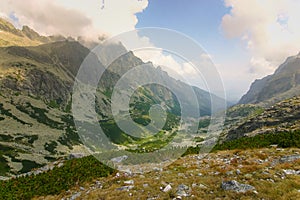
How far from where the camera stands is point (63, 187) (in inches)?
1210

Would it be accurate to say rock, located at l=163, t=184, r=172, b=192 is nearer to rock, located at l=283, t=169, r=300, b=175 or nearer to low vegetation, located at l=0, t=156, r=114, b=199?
rock, located at l=283, t=169, r=300, b=175

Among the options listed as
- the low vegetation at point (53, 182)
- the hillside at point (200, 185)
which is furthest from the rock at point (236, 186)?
the low vegetation at point (53, 182)

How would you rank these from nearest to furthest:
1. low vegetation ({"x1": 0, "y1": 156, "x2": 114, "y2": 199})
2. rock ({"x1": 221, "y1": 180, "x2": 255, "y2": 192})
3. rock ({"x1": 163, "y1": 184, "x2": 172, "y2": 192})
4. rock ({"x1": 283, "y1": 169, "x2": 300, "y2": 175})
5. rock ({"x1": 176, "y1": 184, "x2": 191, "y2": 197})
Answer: rock ({"x1": 221, "y1": 180, "x2": 255, "y2": 192})
rock ({"x1": 176, "y1": 184, "x2": 191, "y2": 197})
rock ({"x1": 283, "y1": 169, "x2": 300, "y2": 175})
rock ({"x1": 163, "y1": 184, "x2": 172, "y2": 192})
low vegetation ({"x1": 0, "y1": 156, "x2": 114, "y2": 199})

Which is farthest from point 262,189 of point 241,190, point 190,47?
point 190,47

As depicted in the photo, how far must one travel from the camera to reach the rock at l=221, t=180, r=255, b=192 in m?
16.8

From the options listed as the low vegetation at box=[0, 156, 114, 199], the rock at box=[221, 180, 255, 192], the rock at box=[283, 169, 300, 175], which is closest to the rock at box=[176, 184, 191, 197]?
the rock at box=[221, 180, 255, 192]

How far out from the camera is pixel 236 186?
56.6 ft

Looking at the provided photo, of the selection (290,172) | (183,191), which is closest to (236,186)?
(183,191)

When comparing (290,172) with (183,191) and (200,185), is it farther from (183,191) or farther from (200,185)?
(183,191)

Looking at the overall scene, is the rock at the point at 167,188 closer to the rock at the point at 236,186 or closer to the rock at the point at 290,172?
the rock at the point at 236,186

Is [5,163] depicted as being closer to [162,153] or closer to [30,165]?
[30,165]

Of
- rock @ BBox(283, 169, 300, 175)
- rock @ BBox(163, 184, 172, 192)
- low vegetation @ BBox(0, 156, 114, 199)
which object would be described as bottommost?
low vegetation @ BBox(0, 156, 114, 199)

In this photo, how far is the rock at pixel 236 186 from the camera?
55.0ft

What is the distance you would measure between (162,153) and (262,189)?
31026 millimetres
